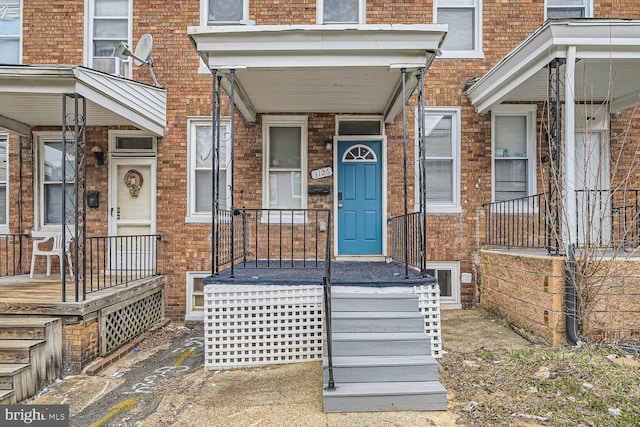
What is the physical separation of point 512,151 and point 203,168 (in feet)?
18.7

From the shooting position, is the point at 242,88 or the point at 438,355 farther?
the point at 242,88

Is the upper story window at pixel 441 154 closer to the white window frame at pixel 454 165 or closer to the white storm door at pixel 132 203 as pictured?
the white window frame at pixel 454 165

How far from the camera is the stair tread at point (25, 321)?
4766mm

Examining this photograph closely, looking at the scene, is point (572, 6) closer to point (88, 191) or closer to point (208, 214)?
point (208, 214)

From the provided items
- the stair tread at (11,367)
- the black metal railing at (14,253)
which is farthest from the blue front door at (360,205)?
the black metal railing at (14,253)

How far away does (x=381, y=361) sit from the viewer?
4113 millimetres

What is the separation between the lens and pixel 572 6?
7.71 meters

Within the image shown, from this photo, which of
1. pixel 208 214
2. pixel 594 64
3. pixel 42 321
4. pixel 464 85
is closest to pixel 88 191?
pixel 208 214

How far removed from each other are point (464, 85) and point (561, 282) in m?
4.04

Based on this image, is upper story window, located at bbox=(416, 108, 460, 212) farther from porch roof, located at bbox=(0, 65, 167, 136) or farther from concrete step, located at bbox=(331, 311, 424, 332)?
porch roof, located at bbox=(0, 65, 167, 136)

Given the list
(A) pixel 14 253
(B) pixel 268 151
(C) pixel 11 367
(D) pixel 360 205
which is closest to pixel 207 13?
(B) pixel 268 151

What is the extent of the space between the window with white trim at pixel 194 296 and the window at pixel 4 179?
3.55 meters

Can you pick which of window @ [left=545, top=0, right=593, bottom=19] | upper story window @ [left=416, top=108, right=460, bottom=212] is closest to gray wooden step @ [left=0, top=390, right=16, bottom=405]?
upper story window @ [left=416, top=108, right=460, bottom=212]

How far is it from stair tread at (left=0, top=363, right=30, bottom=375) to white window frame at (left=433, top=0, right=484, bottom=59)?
7.70 metres
